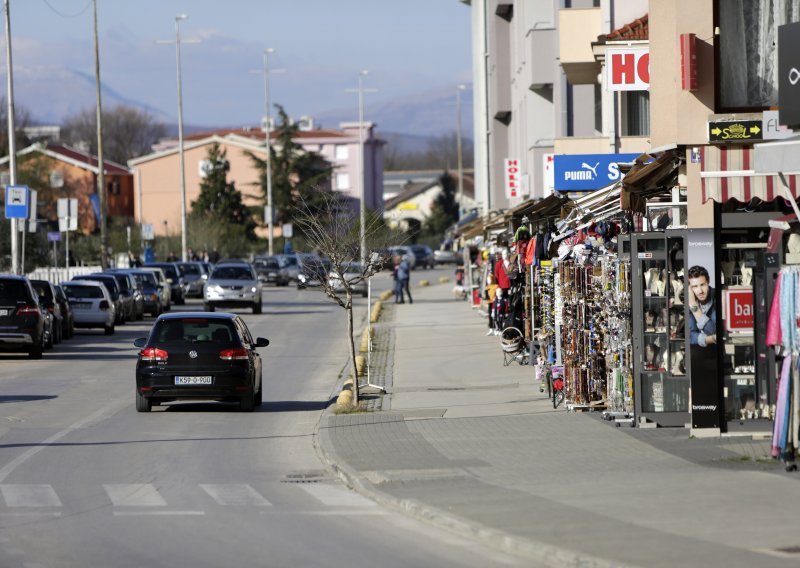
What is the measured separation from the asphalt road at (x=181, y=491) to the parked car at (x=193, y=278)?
39.2 m

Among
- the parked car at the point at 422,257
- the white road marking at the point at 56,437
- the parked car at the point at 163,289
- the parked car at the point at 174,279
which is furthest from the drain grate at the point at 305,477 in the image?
the parked car at the point at 422,257

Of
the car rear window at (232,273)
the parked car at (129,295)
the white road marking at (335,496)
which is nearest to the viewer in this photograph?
the white road marking at (335,496)

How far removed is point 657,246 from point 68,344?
2405 centimetres

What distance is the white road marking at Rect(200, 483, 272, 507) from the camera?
12.9 meters

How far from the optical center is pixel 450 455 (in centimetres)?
1545

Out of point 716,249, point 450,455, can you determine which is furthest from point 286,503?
point 716,249

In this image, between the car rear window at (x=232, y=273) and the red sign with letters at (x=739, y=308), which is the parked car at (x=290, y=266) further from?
the red sign with letters at (x=739, y=308)

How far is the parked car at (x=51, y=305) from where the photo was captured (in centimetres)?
3569

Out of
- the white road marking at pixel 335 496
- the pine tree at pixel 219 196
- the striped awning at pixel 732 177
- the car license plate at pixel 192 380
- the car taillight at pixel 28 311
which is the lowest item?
the white road marking at pixel 335 496

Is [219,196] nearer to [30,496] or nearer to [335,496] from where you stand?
[30,496]

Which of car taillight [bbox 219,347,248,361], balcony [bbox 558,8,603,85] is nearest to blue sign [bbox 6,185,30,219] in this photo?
balcony [bbox 558,8,603,85]

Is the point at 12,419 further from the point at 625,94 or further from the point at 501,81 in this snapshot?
the point at 501,81

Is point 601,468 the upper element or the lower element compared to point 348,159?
lower

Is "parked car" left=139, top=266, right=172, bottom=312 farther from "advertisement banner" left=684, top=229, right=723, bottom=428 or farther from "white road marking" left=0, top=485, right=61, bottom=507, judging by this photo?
"white road marking" left=0, top=485, right=61, bottom=507
